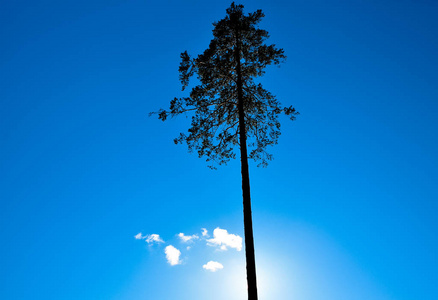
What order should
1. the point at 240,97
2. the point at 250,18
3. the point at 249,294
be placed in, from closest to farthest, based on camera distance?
1. the point at 249,294
2. the point at 240,97
3. the point at 250,18

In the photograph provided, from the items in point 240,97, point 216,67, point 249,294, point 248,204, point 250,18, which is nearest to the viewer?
point 249,294

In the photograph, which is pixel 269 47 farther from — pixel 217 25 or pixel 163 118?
pixel 163 118

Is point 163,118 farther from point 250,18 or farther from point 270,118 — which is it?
point 250,18

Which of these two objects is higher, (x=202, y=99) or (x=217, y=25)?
(x=217, y=25)

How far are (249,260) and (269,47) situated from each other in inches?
348

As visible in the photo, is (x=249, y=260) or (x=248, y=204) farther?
(x=248, y=204)

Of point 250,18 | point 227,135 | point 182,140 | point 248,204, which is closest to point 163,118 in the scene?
point 182,140

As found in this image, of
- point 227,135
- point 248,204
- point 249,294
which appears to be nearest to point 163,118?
point 227,135

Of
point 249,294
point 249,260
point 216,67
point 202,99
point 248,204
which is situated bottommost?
point 249,294

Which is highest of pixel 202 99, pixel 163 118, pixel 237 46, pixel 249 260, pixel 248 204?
pixel 237 46

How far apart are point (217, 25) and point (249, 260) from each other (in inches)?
387

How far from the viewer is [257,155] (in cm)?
Result: 1155

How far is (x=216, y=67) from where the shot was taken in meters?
11.3

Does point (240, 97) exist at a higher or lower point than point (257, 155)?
higher
